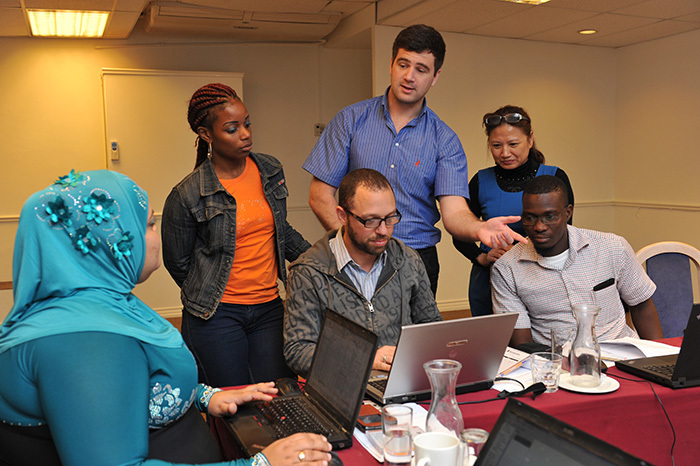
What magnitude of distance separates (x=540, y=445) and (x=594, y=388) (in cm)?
91

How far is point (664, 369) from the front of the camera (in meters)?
1.92

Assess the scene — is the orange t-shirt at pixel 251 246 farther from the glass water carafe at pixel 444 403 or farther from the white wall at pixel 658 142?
the white wall at pixel 658 142

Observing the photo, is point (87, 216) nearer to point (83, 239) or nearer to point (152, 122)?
point (83, 239)

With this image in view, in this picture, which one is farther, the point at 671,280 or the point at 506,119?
the point at 506,119

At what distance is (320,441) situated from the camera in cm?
137

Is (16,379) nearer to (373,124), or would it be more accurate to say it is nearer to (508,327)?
(508,327)

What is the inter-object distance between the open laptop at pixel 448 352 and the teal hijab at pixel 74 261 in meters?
0.62

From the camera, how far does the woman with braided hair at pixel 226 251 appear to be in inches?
97.2

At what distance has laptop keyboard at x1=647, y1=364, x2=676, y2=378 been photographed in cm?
188

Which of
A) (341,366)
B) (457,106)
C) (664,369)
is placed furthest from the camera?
(457,106)

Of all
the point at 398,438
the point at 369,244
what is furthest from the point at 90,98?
the point at 398,438

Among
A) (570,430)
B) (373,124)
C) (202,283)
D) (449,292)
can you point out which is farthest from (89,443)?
(449,292)

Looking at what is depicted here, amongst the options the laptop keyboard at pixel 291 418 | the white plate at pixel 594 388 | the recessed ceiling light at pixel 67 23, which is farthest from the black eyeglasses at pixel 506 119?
the recessed ceiling light at pixel 67 23

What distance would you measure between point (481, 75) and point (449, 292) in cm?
216
